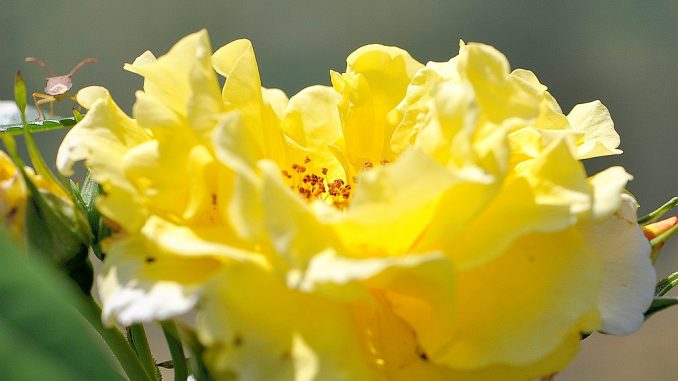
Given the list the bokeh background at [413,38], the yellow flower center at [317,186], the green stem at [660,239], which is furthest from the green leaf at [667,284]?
the bokeh background at [413,38]

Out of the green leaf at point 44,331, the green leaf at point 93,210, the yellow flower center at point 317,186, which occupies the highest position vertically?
the green leaf at point 44,331

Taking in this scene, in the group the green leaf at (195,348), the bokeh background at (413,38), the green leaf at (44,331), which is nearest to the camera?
the green leaf at (44,331)

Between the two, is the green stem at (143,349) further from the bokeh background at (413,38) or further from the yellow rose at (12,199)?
the bokeh background at (413,38)

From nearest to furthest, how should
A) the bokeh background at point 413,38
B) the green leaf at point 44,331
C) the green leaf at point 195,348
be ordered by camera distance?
the green leaf at point 44,331
the green leaf at point 195,348
the bokeh background at point 413,38

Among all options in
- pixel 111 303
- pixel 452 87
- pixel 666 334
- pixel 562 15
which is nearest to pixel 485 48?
pixel 452 87

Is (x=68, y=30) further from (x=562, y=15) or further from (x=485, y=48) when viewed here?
(x=485, y=48)

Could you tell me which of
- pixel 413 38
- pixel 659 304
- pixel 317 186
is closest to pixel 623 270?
pixel 659 304

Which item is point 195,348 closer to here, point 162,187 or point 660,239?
point 162,187
